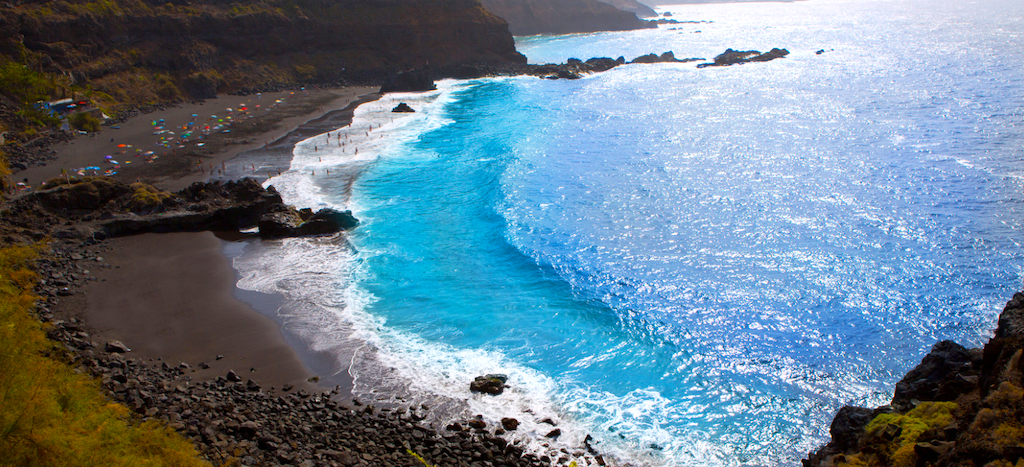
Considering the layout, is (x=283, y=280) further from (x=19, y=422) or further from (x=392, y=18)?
(x=392, y=18)

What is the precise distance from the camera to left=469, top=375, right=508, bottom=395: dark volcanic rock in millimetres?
19125

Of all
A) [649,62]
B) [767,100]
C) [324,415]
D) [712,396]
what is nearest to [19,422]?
[324,415]

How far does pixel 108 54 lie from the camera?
60750 millimetres

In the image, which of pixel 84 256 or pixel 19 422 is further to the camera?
pixel 84 256

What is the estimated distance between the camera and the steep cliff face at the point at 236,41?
186 feet

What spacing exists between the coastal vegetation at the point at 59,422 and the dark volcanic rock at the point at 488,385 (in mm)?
8634

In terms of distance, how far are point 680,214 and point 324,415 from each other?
964 inches

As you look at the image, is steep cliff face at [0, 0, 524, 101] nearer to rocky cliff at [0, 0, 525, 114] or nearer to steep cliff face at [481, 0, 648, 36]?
rocky cliff at [0, 0, 525, 114]

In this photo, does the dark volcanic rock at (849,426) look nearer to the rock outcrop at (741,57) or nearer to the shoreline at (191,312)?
the shoreline at (191,312)

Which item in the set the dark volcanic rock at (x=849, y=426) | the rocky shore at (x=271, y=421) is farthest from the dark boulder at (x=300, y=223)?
the dark volcanic rock at (x=849, y=426)

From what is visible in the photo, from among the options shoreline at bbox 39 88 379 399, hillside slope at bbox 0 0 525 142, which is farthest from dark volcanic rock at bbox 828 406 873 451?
hillside slope at bbox 0 0 525 142

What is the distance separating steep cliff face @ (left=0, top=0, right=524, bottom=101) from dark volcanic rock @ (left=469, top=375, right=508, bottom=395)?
56048 mm

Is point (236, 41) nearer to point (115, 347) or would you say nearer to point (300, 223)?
point (300, 223)

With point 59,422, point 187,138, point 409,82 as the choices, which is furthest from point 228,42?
point 59,422
